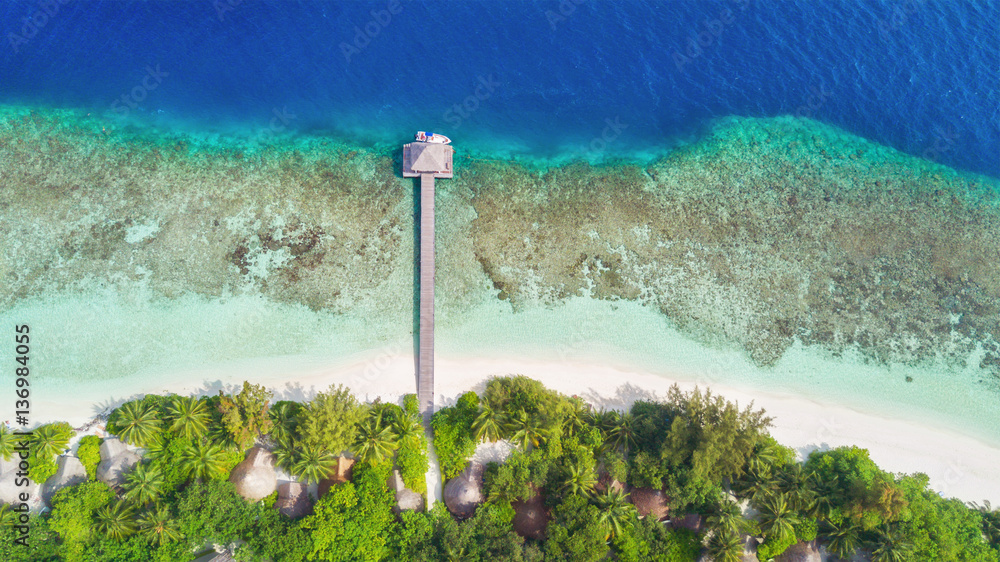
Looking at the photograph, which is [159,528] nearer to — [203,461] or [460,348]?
[203,461]

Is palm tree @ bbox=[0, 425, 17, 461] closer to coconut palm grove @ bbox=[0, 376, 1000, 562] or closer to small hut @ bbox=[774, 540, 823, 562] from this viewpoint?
coconut palm grove @ bbox=[0, 376, 1000, 562]

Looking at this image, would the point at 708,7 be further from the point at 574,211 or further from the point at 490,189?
the point at 490,189

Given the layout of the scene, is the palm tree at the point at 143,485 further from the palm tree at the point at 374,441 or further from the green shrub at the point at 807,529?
the green shrub at the point at 807,529

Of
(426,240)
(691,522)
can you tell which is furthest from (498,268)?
(691,522)

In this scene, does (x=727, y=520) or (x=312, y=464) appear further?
(x=312, y=464)

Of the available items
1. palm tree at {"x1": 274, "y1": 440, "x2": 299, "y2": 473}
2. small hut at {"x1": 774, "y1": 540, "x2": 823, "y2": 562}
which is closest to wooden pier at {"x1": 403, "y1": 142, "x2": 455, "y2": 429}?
palm tree at {"x1": 274, "y1": 440, "x2": 299, "y2": 473}

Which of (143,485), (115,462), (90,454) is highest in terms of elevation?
(90,454)

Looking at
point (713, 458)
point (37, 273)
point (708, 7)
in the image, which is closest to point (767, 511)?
point (713, 458)
